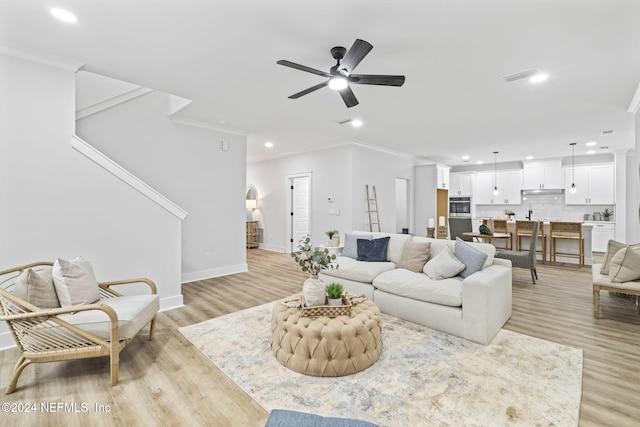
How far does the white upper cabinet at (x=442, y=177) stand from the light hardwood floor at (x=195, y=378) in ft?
17.8

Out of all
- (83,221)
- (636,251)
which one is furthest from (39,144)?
(636,251)

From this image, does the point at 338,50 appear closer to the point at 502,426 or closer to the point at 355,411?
the point at 355,411

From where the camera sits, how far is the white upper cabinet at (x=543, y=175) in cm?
845

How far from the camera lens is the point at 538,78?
3305 millimetres

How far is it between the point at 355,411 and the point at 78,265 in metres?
2.57

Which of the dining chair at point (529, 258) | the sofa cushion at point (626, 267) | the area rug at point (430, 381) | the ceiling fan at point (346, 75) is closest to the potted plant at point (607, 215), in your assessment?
the dining chair at point (529, 258)

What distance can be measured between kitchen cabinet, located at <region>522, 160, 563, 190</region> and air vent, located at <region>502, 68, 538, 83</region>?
22.5ft

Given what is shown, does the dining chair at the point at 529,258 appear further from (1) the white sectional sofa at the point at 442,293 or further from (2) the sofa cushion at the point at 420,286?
(2) the sofa cushion at the point at 420,286

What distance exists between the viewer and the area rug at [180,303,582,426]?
1.86 meters

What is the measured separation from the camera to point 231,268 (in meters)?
5.59

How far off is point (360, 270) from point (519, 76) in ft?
9.46

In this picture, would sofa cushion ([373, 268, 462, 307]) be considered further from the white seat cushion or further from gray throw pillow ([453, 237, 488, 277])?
the white seat cushion

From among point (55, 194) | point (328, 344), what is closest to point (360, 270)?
point (328, 344)

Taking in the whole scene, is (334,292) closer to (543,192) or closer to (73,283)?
(73,283)
